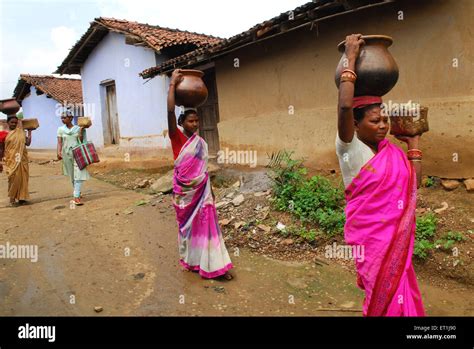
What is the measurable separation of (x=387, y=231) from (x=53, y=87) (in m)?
20.6

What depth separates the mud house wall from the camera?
462cm

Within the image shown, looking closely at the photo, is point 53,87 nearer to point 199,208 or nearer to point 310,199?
point 310,199

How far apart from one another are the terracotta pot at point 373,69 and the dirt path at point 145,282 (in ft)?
6.70

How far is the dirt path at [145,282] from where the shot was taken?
10.9 feet

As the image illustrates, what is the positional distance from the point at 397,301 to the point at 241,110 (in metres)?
6.27

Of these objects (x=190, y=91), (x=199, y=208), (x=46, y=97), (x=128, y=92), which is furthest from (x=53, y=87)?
(x=199, y=208)

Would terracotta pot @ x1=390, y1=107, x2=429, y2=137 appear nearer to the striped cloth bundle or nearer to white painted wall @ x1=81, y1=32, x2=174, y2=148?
the striped cloth bundle

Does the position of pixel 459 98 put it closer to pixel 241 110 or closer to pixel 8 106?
pixel 241 110

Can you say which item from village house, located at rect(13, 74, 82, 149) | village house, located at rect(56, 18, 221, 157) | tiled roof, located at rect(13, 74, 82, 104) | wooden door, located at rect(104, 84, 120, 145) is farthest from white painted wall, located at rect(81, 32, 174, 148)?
village house, located at rect(13, 74, 82, 149)

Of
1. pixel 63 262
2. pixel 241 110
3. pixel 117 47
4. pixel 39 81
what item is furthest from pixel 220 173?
pixel 39 81

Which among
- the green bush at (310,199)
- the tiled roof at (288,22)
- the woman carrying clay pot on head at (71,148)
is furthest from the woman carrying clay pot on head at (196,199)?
the woman carrying clay pot on head at (71,148)

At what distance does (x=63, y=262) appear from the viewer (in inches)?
175

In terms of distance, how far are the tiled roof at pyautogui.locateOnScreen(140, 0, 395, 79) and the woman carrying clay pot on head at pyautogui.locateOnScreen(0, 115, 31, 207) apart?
12.8ft

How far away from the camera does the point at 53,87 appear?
1917 centimetres
